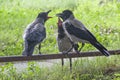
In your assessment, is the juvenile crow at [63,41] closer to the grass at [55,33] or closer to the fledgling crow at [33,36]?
the grass at [55,33]

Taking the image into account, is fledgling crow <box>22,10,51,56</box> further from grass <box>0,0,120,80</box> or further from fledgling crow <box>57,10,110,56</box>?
grass <box>0,0,120,80</box>

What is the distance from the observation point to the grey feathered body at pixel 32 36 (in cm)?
494

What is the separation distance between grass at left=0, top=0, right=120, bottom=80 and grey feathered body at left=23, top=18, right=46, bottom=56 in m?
0.53

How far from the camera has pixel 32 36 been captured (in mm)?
5062

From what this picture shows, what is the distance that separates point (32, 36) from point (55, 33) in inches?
106

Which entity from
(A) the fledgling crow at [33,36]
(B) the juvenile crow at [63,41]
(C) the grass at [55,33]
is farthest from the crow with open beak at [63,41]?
(A) the fledgling crow at [33,36]

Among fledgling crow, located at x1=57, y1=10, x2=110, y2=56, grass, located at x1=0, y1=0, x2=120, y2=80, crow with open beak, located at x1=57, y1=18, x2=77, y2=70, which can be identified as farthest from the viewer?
crow with open beak, located at x1=57, y1=18, x2=77, y2=70

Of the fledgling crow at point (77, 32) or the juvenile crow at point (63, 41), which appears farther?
the juvenile crow at point (63, 41)

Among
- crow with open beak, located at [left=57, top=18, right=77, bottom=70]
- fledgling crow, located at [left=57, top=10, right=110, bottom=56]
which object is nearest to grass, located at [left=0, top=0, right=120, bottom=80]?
crow with open beak, located at [left=57, top=18, right=77, bottom=70]

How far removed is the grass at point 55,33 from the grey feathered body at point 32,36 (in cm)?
53

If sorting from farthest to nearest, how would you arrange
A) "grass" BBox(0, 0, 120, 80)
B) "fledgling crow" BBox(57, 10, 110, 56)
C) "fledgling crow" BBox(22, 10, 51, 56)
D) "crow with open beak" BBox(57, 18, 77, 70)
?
"crow with open beak" BBox(57, 18, 77, 70) < "grass" BBox(0, 0, 120, 80) < "fledgling crow" BBox(57, 10, 110, 56) < "fledgling crow" BBox(22, 10, 51, 56)

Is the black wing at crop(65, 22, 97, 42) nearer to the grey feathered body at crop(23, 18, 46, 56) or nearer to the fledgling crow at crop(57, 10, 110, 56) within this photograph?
the fledgling crow at crop(57, 10, 110, 56)

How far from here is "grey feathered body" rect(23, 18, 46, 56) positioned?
16.2 ft

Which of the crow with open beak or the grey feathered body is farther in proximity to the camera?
the crow with open beak
